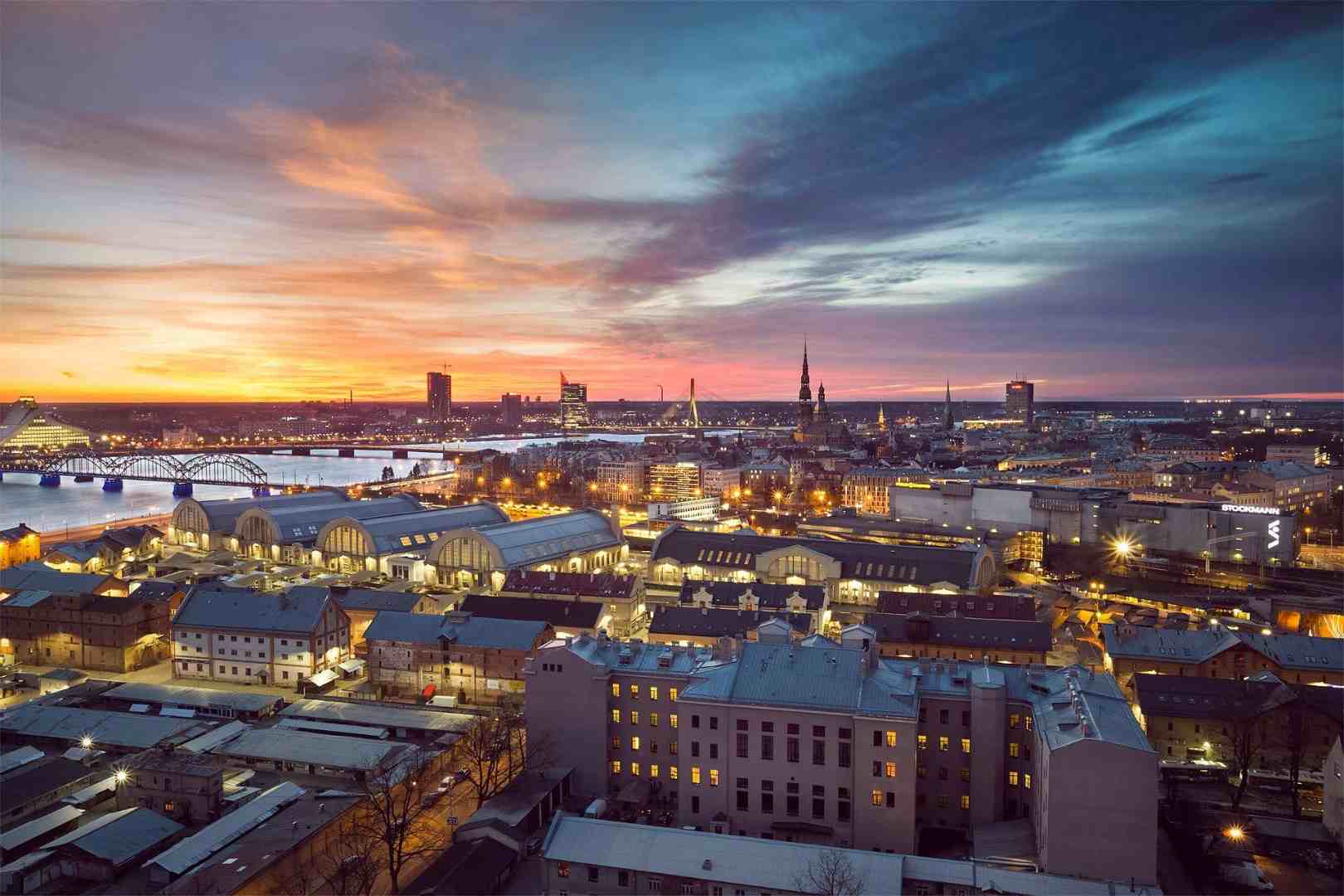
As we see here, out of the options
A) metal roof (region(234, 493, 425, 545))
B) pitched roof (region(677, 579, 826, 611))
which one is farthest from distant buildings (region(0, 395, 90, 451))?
pitched roof (region(677, 579, 826, 611))

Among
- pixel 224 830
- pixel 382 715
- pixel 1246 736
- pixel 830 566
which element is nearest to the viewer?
pixel 224 830

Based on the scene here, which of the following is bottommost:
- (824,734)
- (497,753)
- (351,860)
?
(351,860)

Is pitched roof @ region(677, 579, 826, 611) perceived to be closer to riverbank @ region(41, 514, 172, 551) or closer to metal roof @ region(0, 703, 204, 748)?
metal roof @ region(0, 703, 204, 748)

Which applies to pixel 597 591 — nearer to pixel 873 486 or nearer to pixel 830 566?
pixel 830 566

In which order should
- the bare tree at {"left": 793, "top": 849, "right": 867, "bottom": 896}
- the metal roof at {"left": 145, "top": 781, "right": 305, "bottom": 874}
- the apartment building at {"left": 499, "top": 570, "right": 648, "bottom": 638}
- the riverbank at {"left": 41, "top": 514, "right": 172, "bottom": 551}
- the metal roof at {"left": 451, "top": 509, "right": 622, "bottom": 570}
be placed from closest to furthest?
the bare tree at {"left": 793, "top": 849, "right": 867, "bottom": 896}, the metal roof at {"left": 145, "top": 781, "right": 305, "bottom": 874}, the apartment building at {"left": 499, "top": 570, "right": 648, "bottom": 638}, the metal roof at {"left": 451, "top": 509, "right": 622, "bottom": 570}, the riverbank at {"left": 41, "top": 514, "right": 172, "bottom": 551}

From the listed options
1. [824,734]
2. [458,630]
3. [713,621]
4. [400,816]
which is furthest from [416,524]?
[824,734]

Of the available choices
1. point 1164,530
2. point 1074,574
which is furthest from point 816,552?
point 1164,530

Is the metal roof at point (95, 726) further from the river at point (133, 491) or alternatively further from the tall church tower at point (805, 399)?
the tall church tower at point (805, 399)
